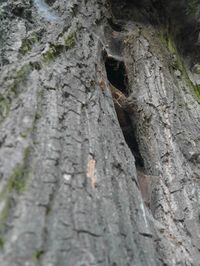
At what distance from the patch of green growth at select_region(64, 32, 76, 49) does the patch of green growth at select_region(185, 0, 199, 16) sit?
1.32 metres

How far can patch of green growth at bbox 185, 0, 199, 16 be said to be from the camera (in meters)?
2.83

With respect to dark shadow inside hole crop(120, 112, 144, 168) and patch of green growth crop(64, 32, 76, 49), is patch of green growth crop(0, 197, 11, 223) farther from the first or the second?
dark shadow inside hole crop(120, 112, 144, 168)

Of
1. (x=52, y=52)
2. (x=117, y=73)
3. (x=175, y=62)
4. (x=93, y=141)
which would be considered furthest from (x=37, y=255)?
(x=175, y=62)

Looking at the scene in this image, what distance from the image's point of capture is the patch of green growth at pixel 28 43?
1726 mm

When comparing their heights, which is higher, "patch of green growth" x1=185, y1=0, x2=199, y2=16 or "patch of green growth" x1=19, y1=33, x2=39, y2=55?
"patch of green growth" x1=185, y1=0, x2=199, y2=16

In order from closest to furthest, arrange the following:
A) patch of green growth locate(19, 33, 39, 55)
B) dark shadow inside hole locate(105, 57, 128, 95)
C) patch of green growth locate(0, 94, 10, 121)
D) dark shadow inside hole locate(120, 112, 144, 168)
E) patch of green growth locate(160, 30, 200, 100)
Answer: patch of green growth locate(0, 94, 10, 121)
patch of green growth locate(19, 33, 39, 55)
dark shadow inside hole locate(120, 112, 144, 168)
dark shadow inside hole locate(105, 57, 128, 95)
patch of green growth locate(160, 30, 200, 100)

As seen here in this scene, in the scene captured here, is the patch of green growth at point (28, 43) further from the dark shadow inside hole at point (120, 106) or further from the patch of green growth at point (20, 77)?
the dark shadow inside hole at point (120, 106)

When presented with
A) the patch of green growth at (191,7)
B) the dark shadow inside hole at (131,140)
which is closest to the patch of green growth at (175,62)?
the patch of green growth at (191,7)

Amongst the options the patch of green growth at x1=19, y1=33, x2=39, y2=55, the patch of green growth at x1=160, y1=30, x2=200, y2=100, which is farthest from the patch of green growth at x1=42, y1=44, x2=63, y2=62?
the patch of green growth at x1=160, y1=30, x2=200, y2=100

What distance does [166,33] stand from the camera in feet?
9.13

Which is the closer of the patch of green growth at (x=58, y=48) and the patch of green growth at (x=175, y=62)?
the patch of green growth at (x=58, y=48)

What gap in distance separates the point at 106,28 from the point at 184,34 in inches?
31.5

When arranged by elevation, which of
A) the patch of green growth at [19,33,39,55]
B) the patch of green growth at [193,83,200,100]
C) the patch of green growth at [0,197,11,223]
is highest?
the patch of green growth at [0,197,11,223]

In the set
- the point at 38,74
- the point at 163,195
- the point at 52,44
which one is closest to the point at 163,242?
the point at 163,195
